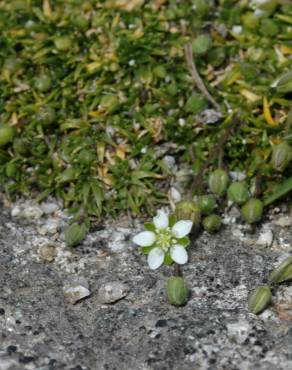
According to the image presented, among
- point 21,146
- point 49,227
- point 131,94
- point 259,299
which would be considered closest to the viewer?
point 259,299

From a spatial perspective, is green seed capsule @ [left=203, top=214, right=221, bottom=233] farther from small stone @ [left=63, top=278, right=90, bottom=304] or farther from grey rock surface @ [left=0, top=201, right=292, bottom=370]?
small stone @ [left=63, top=278, right=90, bottom=304]

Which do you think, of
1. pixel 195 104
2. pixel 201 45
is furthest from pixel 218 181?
pixel 201 45

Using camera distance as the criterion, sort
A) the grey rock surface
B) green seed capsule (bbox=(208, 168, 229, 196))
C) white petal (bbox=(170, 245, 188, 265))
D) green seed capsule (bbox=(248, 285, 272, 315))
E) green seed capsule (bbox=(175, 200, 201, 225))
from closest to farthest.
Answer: the grey rock surface, green seed capsule (bbox=(248, 285, 272, 315)), white petal (bbox=(170, 245, 188, 265)), green seed capsule (bbox=(175, 200, 201, 225)), green seed capsule (bbox=(208, 168, 229, 196))

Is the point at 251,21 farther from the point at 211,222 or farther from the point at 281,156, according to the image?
the point at 211,222

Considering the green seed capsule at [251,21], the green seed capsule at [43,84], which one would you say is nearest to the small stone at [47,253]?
the green seed capsule at [43,84]

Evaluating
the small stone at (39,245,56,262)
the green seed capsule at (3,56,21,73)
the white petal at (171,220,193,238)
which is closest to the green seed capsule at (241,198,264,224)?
the white petal at (171,220,193,238)

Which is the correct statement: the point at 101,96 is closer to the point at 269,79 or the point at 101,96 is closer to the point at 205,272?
the point at 269,79

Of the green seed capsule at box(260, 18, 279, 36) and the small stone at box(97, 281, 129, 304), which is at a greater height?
the green seed capsule at box(260, 18, 279, 36)
